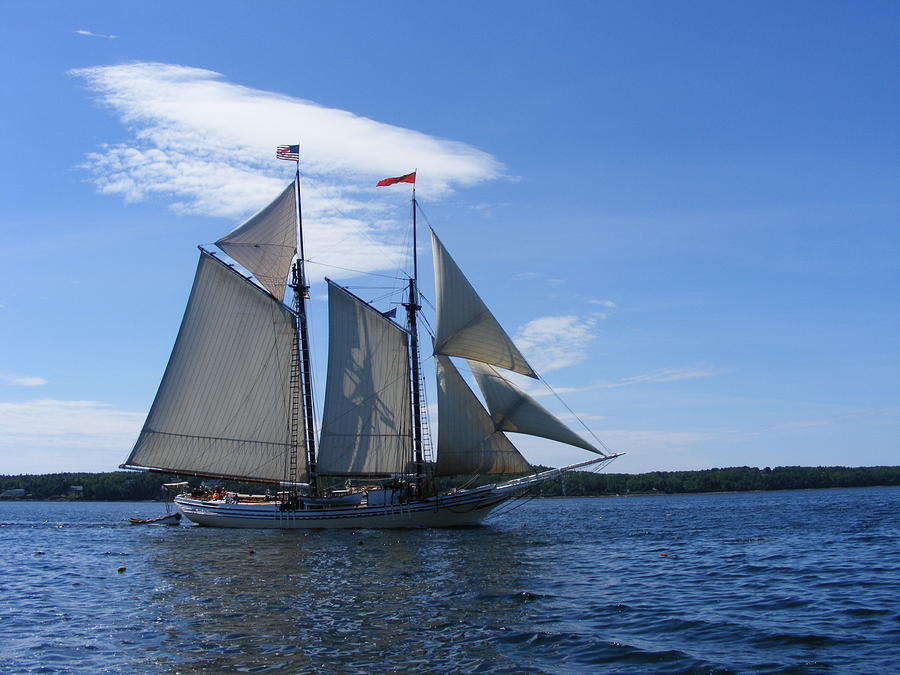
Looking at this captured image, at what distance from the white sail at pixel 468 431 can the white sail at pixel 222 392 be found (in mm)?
13054

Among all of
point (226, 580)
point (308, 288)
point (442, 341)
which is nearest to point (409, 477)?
point (442, 341)

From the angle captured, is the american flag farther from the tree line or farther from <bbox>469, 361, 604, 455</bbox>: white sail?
the tree line

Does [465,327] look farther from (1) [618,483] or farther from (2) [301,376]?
(1) [618,483]

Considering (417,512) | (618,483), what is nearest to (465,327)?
(417,512)

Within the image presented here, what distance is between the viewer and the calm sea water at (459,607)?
19.6 meters

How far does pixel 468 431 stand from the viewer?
2191 inches

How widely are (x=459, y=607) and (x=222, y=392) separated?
37.4 metres

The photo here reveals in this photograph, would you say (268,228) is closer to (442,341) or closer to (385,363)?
(385,363)

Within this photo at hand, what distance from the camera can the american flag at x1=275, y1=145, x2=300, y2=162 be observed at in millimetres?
63750

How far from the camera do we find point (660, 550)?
44219 millimetres

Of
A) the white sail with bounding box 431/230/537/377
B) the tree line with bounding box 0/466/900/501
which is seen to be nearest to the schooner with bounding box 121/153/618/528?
the white sail with bounding box 431/230/537/377

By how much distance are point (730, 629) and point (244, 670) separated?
12.7 meters

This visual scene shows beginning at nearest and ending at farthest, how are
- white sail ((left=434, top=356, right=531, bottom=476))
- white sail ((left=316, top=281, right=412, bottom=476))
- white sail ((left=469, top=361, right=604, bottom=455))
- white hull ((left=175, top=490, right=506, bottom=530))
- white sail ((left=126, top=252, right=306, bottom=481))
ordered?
1. white sail ((left=469, top=361, right=604, bottom=455))
2. white sail ((left=434, top=356, right=531, bottom=476))
3. white hull ((left=175, top=490, right=506, bottom=530))
4. white sail ((left=126, top=252, right=306, bottom=481))
5. white sail ((left=316, top=281, right=412, bottom=476))

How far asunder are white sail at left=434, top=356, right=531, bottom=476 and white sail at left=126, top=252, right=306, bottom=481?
13.1 m
